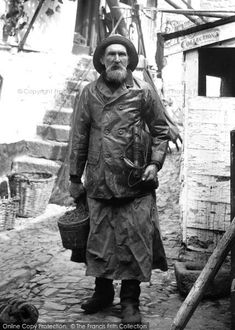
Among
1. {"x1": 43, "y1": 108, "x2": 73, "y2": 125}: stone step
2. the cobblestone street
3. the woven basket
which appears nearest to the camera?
the cobblestone street

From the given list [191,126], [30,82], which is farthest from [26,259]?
[30,82]

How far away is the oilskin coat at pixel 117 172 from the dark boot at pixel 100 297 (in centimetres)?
31

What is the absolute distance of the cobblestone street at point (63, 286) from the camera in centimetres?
395

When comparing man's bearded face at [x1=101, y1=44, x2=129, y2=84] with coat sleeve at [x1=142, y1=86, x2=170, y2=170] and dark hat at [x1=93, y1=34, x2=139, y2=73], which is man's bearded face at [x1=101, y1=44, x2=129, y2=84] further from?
coat sleeve at [x1=142, y1=86, x2=170, y2=170]

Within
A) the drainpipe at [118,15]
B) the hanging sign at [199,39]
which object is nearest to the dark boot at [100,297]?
the hanging sign at [199,39]

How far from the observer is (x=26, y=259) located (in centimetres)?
568

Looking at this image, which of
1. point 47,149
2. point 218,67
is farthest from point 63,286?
point 47,149

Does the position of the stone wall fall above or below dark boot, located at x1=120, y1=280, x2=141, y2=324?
above

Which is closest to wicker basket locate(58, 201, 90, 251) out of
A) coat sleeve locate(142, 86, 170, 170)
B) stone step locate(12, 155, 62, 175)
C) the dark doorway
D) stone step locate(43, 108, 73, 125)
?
coat sleeve locate(142, 86, 170, 170)

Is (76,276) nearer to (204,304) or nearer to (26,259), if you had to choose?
(26,259)

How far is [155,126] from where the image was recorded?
3928mm

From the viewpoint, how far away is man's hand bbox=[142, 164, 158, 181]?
3703mm

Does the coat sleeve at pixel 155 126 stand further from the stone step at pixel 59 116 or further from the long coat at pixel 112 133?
the stone step at pixel 59 116

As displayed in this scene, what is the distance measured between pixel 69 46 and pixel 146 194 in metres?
7.65
